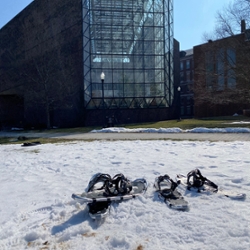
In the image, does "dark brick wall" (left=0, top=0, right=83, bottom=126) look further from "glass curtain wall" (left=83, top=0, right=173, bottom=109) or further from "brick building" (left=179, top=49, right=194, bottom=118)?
"brick building" (left=179, top=49, right=194, bottom=118)

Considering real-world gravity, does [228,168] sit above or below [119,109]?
below

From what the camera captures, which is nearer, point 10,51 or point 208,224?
point 208,224

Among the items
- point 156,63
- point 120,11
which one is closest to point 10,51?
point 120,11

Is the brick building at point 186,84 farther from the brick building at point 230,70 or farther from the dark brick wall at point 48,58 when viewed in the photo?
the dark brick wall at point 48,58

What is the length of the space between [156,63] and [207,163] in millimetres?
26739

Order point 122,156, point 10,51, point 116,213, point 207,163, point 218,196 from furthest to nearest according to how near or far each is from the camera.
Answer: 1. point 10,51
2. point 122,156
3. point 207,163
4. point 218,196
5. point 116,213

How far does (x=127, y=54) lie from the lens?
3012 cm

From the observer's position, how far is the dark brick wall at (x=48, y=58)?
29.7 meters

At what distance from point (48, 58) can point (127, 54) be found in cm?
1092

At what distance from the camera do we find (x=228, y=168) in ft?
16.2

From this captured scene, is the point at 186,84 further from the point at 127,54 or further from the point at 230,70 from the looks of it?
the point at 230,70

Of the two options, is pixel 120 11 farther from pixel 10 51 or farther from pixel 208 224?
pixel 208 224

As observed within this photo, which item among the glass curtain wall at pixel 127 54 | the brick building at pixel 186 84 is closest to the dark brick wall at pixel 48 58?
the glass curtain wall at pixel 127 54

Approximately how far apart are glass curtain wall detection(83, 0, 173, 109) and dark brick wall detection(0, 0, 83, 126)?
56.2 inches
